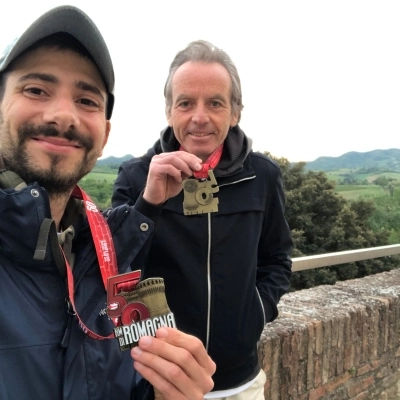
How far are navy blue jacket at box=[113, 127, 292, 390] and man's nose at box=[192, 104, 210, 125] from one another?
222 mm

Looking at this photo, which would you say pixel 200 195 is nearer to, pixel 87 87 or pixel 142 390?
pixel 87 87

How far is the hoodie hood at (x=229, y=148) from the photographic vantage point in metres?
2.02

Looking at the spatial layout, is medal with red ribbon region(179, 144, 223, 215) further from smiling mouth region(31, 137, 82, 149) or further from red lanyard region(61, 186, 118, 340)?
smiling mouth region(31, 137, 82, 149)

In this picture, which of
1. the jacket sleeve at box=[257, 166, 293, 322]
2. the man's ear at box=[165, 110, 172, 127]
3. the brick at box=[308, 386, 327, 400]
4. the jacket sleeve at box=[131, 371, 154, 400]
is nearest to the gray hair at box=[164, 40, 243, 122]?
the man's ear at box=[165, 110, 172, 127]

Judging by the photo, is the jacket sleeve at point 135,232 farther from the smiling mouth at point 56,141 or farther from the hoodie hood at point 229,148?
the hoodie hood at point 229,148

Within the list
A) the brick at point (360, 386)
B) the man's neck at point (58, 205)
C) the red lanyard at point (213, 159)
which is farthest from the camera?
the brick at point (360, 386)

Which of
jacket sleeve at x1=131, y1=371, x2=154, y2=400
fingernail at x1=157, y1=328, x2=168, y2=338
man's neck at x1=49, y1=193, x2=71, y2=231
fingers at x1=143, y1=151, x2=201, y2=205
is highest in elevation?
fingers at x1=143, y1=151, x2=201, y2=205

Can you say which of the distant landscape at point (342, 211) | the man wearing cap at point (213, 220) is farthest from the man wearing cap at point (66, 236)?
the distant landscape at point (342, 211)

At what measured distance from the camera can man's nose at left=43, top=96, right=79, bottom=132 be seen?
1.37 meters

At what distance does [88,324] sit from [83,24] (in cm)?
100

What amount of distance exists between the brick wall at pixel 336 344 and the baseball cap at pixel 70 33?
6.12ft

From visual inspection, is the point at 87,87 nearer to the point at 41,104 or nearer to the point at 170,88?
the point at 41,104

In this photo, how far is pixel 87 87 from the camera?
1.49 meters

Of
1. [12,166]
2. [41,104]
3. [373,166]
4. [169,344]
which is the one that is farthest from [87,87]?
A: [373,166]
